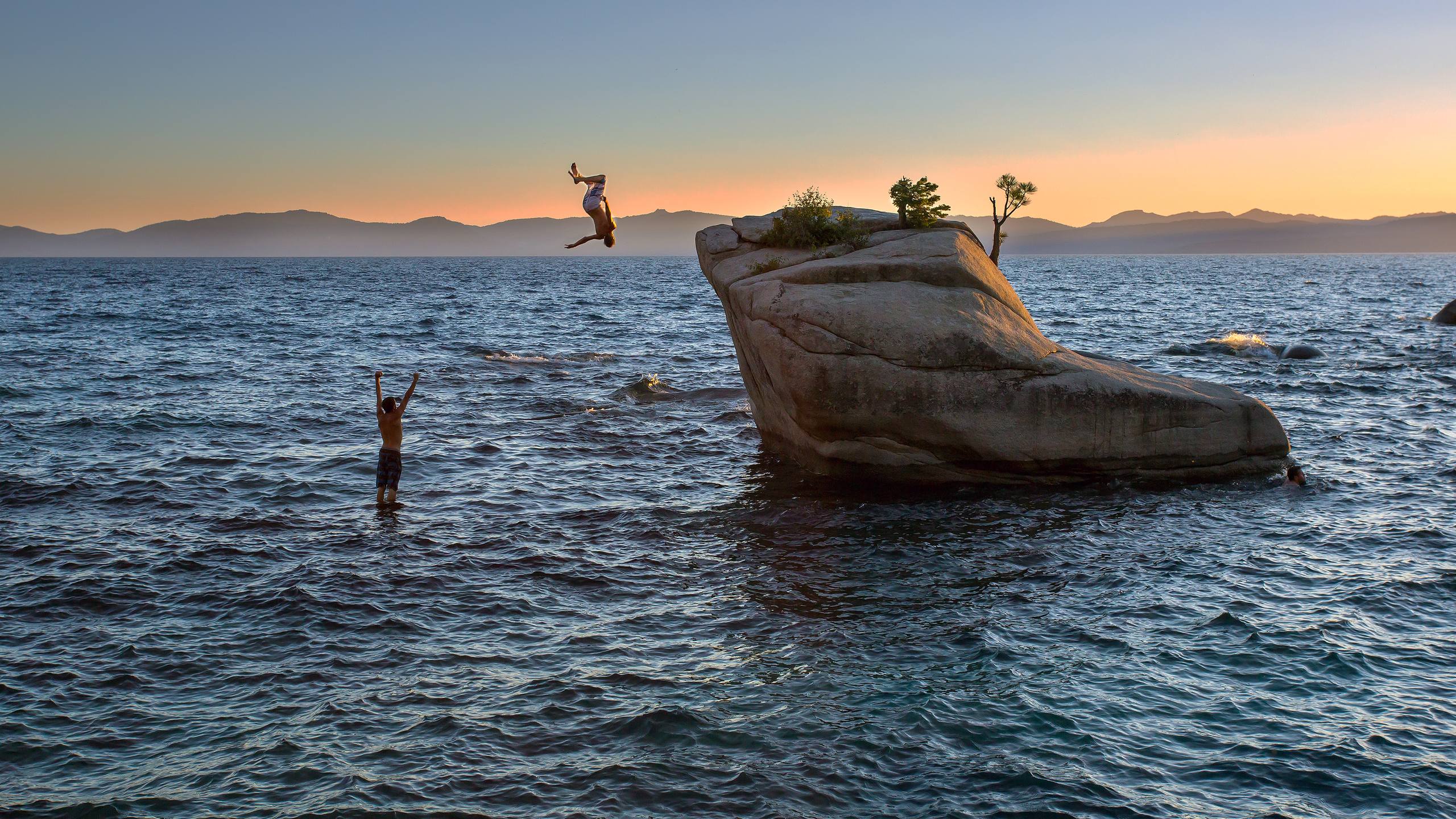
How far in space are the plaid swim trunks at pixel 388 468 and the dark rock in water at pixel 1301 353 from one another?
121ft

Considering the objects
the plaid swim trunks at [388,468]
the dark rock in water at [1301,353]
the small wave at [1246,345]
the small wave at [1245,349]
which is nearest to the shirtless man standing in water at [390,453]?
the plaid swim trunks at [388,468]

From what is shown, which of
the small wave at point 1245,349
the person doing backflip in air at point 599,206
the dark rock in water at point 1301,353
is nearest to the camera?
the person doing backflip in air at point 599,206

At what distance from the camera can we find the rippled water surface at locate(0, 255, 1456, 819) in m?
9.88

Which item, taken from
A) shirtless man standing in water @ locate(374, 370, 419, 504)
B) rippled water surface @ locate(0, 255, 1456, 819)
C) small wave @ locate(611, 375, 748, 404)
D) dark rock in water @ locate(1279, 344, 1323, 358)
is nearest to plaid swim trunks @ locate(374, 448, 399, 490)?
shirtless man standing in water @ locate(374, 370, 419, 504)

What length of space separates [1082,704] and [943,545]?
5.76m

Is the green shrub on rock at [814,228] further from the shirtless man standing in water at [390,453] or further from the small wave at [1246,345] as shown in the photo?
the small wave at [1246,345]

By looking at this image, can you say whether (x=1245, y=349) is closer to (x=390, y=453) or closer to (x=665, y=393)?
(x=665, y=393)

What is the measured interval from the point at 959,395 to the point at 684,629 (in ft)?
27.9

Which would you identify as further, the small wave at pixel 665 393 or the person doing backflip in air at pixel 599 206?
the small wave at pixel 665 393

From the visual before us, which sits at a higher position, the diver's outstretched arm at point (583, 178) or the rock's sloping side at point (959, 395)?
the diver's outstretched arm at point (583, 178)

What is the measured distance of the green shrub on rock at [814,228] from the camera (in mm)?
23828

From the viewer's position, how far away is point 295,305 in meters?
79.2

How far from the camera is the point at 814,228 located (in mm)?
23859

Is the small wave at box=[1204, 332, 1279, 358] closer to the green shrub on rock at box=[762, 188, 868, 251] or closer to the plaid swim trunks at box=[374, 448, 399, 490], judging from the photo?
the green shrub on rock at box=[762, 188, 868, 251]
